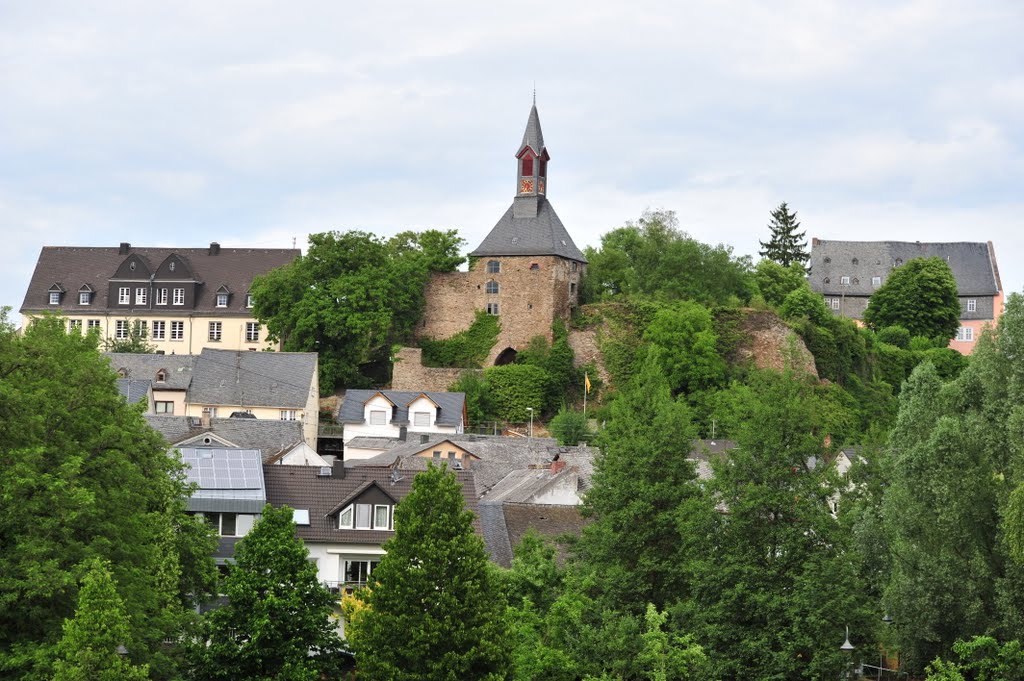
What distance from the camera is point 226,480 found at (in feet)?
168

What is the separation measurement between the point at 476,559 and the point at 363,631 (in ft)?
8.48

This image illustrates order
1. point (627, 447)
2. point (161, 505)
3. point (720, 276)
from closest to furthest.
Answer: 1. point (161, 505)
2. point (627, 447)
3. point (720, 276)

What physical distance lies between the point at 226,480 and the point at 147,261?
185 feet

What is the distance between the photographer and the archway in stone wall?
3430 inches

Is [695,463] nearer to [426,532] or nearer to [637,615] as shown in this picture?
[637,615]

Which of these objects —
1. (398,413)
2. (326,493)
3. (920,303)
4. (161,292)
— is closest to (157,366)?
(398,413)

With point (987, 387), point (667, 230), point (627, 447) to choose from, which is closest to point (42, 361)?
point (627, 447)

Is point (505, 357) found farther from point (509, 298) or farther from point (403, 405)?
point (403, 405)

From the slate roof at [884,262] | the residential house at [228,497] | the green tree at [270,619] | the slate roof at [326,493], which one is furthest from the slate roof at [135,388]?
the slate roof at [884,262]

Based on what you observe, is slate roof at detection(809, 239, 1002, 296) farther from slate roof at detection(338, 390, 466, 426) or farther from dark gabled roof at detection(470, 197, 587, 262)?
slate roof at detection(338, 390, 466, 426)

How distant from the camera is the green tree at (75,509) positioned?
33250 mm

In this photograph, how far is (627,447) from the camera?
43812mm

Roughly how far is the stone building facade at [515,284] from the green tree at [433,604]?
1981 inches

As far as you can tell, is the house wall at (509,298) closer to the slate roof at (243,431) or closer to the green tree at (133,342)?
the slate roof at (243,431)
